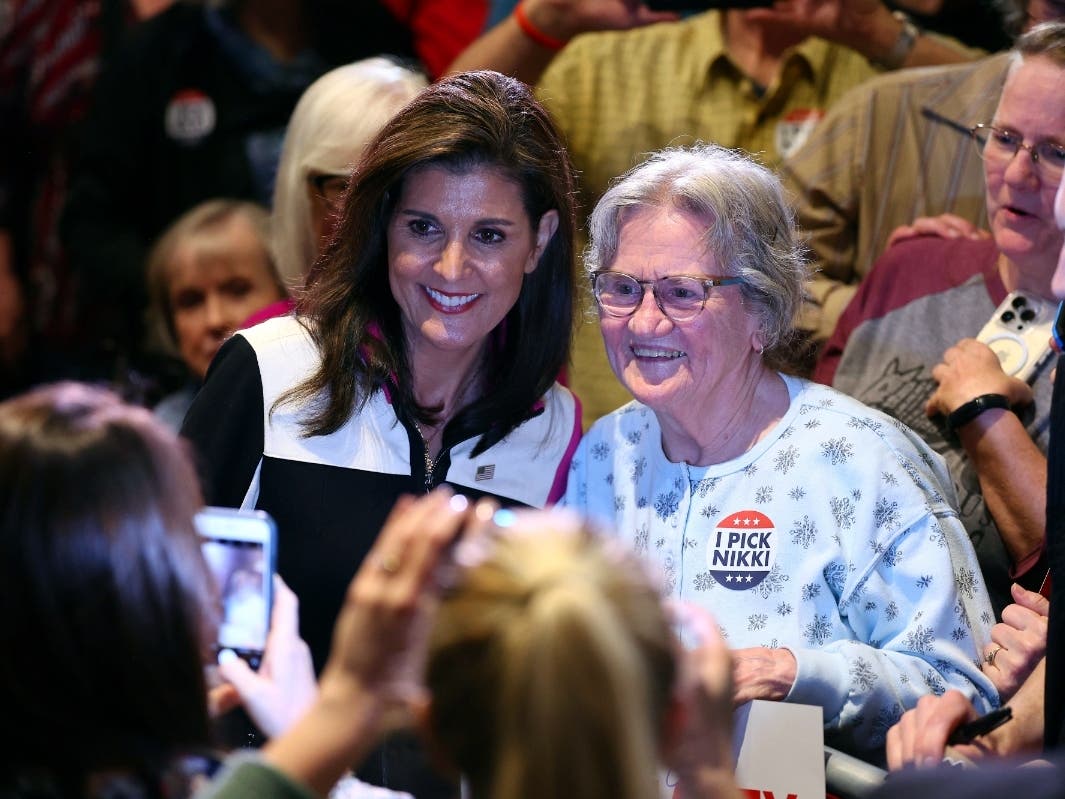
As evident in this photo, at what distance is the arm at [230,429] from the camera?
2801mm

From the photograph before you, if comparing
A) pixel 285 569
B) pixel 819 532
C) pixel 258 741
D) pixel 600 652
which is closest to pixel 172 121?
pixel 285 569

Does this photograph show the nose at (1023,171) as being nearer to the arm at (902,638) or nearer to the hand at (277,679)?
the arm at (902,638)

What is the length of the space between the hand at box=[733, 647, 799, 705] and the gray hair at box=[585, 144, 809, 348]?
0.64 m

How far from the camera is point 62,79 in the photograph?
4777 mm

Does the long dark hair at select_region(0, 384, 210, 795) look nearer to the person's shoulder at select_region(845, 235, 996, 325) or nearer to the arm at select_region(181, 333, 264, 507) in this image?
the arm at select_region(181, 333, 264, 507)

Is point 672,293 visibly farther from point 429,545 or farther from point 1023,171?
point 429,545

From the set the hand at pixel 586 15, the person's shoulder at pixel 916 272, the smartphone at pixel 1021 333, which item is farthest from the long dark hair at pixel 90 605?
the hand at pixel 586 15

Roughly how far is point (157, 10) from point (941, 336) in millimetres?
2749

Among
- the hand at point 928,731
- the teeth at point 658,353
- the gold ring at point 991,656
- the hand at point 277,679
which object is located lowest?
the hand at point 928,731

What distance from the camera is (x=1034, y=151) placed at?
3.03 metres

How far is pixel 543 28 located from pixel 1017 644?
7.35 ft

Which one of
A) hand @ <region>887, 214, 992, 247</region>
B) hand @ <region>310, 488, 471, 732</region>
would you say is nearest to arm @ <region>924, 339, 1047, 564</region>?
hand @ <region>887, 214, 992, 247</region>

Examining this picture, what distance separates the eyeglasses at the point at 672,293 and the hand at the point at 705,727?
1167mm

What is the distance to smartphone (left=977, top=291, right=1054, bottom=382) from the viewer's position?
302 cm
